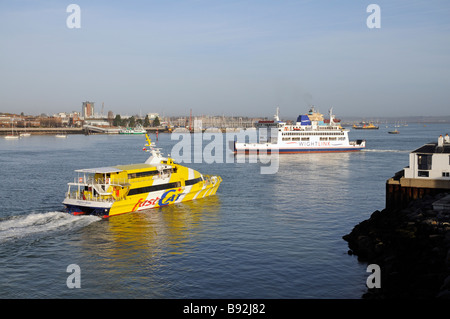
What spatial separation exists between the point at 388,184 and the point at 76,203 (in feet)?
55.0

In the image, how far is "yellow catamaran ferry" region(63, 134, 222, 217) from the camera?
82.4ft

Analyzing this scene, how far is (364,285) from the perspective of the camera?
15438 millimetres

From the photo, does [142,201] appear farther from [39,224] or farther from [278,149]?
[278,149]

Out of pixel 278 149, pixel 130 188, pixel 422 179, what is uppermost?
pixel 422 179

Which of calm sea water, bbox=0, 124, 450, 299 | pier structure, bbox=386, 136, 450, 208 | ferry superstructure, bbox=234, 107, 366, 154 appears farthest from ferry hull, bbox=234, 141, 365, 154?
pier structure, bbox=386, 136, 450, 208

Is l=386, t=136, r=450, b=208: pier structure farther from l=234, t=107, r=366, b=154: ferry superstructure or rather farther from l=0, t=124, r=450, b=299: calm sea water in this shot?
l=234, t=107, r=366, b=154: ferry superstructure

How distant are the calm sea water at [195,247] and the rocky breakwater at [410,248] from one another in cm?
83

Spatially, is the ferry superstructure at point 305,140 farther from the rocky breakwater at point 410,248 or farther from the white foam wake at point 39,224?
the rocky breakwater at point 410,248

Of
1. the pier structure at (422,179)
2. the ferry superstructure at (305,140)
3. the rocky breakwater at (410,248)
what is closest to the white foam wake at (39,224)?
the rocky breakwater at (410,248)

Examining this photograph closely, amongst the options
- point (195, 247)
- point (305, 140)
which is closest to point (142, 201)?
point (195, 247)

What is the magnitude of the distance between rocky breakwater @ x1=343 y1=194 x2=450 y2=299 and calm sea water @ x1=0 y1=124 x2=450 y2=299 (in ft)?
2.72

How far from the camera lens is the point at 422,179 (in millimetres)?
23219

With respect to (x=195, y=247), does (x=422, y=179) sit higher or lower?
higher

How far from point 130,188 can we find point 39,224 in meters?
5.33
